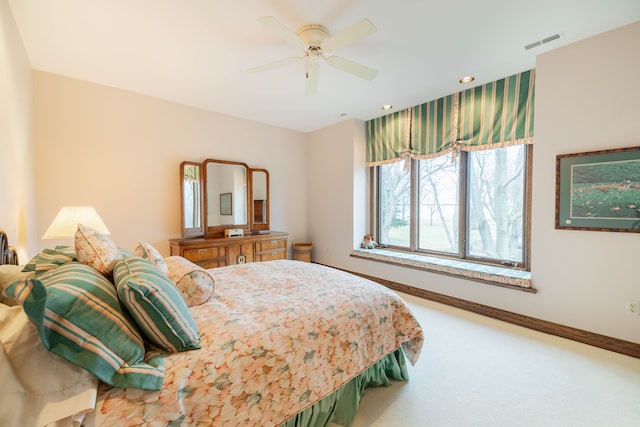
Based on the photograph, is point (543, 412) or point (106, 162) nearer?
point (543, 412)

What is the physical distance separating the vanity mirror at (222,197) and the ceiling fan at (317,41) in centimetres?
208

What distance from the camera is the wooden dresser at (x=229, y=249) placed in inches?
139

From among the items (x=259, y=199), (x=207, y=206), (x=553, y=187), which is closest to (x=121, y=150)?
(x=207, y=206)

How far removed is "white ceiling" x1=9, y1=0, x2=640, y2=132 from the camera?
76.9 inches

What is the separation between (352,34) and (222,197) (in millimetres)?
3045

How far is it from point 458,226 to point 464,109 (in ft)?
5.09

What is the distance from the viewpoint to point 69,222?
228 centimetres

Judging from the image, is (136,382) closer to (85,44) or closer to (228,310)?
(228,310)

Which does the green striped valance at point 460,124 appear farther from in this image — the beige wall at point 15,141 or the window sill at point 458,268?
the beige wall at point 15,141

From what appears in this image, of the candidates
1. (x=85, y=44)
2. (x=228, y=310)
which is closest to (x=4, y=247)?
(x=228, y=310)

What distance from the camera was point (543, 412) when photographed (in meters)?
1.65

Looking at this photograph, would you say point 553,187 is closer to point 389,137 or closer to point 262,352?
point 389,137

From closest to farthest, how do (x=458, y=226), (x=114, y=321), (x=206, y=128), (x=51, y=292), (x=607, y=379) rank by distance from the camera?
(x=51, y=292), (x=114, y=321), (x=607, y=379), (x=458, y=226), (x=206, y=128)

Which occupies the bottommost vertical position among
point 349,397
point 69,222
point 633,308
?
point 349,397
